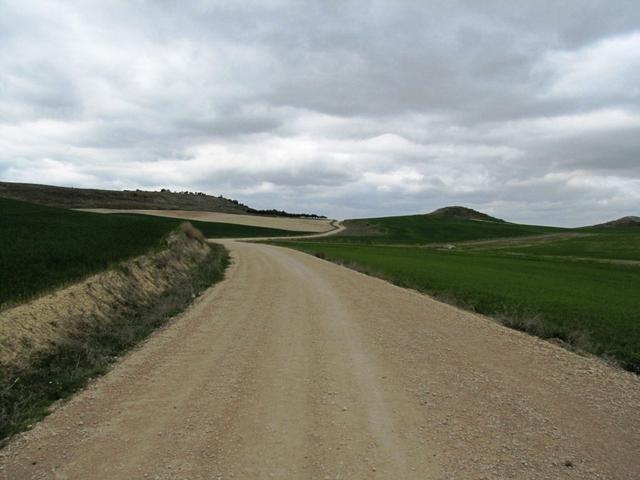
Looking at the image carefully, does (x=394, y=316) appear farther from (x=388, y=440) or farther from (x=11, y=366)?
(x=11, y=366)

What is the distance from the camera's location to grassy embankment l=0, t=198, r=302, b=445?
23.5 feet

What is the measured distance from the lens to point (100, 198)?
10725cm

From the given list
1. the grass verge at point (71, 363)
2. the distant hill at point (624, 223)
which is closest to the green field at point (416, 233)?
the distant hill at point (624, 223)

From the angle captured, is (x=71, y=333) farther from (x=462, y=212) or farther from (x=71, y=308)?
(x=462, y=212)

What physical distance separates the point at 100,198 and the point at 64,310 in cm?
10895

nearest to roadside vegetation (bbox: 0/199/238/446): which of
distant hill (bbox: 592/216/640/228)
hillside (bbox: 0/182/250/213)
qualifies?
hillside (bbox: 0/182/250/213)

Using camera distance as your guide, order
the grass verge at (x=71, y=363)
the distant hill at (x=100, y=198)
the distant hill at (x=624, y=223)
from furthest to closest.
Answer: the distant hill at (x=624, y=223), the distant hill at (x=100, y=198), the grass verge at (x=71, y=363)

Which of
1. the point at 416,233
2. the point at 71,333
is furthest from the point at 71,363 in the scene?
the point at 416,233

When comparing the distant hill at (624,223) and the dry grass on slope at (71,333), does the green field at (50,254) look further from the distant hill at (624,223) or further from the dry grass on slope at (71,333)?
the distant hill at (624,223)

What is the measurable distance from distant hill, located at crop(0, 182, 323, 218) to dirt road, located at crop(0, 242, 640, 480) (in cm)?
8273

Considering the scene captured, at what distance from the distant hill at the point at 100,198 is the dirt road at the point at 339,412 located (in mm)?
82730

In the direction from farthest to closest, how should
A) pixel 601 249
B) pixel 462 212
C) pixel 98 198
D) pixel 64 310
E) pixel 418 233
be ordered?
1. pixel 462 212
2. pixel 98 198
3. pixel 418 233
4. pixel 601 249
5. pixel 64 310

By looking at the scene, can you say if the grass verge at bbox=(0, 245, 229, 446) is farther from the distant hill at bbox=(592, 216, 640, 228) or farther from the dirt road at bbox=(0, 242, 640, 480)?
the distant hill at bbox=(592, 216, 640, 228)

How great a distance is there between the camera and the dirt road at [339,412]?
5086 millimetres
